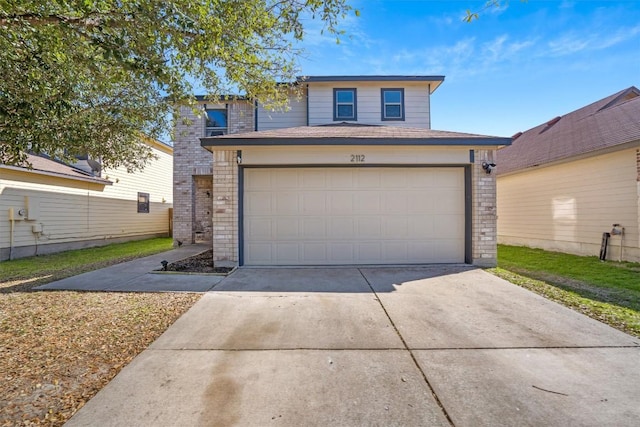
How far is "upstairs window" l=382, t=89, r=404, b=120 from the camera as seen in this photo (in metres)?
12.2

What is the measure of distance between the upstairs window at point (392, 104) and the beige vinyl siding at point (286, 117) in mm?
3225

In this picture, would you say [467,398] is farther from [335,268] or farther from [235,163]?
[235,163]

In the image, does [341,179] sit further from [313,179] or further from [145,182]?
[145,182]

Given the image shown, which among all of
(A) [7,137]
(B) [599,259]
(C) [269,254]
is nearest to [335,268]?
(C) [269,254]

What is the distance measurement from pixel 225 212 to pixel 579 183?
426 inches

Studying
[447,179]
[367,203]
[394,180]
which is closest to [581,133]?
[447,179]

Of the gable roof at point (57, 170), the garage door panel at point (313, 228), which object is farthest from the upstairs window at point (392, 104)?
the gable roof at point (57, 170)

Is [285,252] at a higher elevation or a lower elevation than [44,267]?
higher

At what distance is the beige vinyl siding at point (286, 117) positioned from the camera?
1248 centimetres

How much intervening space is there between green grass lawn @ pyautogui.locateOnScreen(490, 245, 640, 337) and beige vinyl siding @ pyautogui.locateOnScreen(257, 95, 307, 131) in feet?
29.4

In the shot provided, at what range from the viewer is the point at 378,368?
293 cm

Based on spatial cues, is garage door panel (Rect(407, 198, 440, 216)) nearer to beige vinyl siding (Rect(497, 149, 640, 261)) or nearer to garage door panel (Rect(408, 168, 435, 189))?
garage door panel (Rect(408, 168, 435, 189))

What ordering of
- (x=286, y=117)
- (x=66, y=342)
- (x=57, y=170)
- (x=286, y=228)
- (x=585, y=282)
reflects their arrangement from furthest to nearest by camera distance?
(x=286, y=117)
(x=57, y=170)
(x=286, y=228)
(x=585, y=282)
(x=66, y=342)

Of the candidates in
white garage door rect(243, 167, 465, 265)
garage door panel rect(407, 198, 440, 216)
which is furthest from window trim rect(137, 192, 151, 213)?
garage door panel rect(407, 198, 440, 216)
